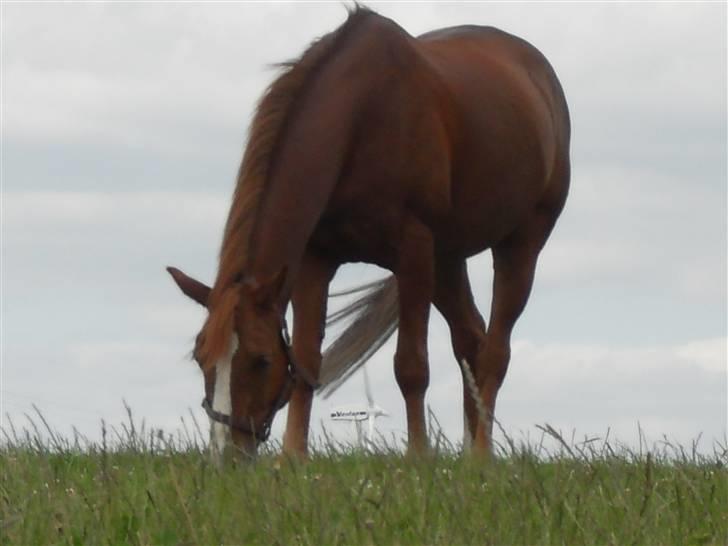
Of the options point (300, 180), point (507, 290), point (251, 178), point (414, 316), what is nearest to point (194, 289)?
point (251, 178)

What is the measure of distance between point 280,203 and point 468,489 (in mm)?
3061

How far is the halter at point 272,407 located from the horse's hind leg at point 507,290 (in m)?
2.29

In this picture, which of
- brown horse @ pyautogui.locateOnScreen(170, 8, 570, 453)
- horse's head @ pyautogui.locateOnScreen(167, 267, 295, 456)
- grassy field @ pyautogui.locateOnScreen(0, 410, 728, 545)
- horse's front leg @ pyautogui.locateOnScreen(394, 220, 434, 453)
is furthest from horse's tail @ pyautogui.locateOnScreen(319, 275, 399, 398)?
grassy field @ pyautogui.locateOnScreen(0, 410, 728, 545)

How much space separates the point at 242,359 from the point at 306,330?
5.18ft

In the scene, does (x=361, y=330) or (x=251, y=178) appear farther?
(x=361, y=330)

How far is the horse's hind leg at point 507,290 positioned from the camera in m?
10.4

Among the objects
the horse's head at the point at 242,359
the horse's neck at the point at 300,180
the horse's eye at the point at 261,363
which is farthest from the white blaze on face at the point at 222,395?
the horse's neck at the point at 300,180

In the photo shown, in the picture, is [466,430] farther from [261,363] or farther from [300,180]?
[261,363]

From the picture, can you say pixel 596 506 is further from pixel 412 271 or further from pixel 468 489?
pixel 412 271

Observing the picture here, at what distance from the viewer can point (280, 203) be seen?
331 inches

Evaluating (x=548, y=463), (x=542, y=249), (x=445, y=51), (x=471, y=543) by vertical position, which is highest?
(x=445, y=51)

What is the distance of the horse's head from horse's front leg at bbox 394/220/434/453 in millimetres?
1313

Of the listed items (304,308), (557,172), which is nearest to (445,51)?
(557,172)

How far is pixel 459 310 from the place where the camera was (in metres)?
10.7
